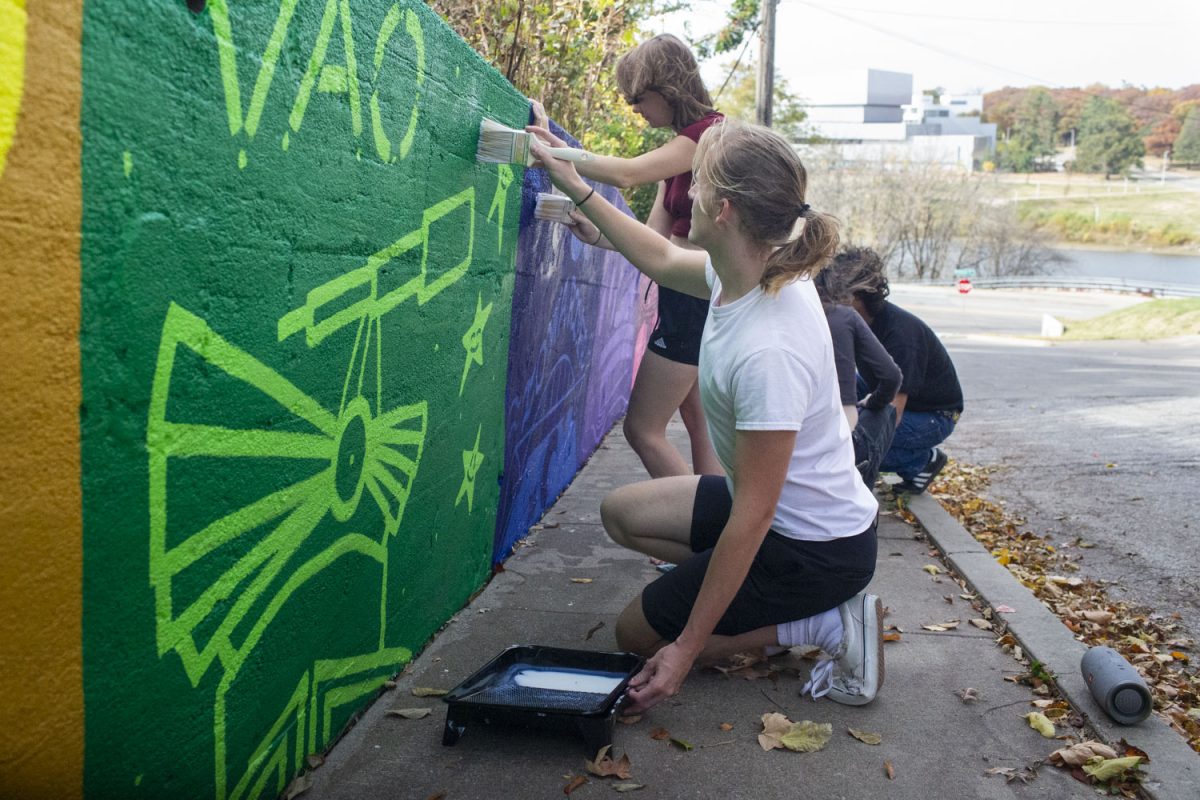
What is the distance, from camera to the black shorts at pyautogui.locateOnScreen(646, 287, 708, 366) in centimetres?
416

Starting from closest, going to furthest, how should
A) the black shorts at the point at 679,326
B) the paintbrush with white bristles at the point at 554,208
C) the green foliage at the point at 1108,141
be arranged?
the black shorts at the point at 679,326, the paintbrush with white bristles at the point at 554,208, the green foliage at the point at 1108,141

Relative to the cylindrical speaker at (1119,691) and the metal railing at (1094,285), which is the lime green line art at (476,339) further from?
the metal railing at (1094,285)

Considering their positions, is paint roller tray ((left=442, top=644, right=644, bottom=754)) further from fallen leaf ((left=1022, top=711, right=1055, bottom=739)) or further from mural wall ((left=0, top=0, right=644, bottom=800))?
fallen leaf ((left=1022, top=711, right=1055, bottom=739))

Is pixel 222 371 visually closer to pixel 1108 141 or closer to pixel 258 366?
pixel 258 366

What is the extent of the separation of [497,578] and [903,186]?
2417 inches

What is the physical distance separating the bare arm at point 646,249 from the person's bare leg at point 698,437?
3.21ft

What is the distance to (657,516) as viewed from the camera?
3598 mm

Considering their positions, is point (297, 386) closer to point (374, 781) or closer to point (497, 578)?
point (374, 781)

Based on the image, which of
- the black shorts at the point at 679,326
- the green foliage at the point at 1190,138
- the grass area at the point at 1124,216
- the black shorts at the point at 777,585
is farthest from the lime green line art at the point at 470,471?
the green foliage at the point at 1190,138

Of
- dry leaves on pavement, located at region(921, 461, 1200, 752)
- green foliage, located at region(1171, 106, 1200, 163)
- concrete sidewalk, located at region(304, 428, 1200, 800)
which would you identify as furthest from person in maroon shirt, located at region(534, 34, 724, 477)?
green foliage, located at region(1171, 106, 1200, 163)

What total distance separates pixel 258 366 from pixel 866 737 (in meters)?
2.00

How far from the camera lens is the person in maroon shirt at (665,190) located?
3.97 metres

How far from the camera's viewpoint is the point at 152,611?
5.60 feet

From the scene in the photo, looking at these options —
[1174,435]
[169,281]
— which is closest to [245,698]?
[169,281]
